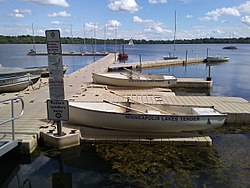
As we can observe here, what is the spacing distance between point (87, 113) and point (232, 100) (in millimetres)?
6277

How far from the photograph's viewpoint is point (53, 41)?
5.93 meters

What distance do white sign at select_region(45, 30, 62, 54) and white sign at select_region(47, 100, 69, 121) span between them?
1151 mm

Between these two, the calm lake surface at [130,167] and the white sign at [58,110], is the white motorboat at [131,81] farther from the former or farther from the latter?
the white sign at [58,110]

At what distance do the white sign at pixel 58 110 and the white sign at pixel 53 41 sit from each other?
115cm

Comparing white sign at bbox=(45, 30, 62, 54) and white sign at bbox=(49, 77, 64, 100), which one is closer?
white sign at bbox=(45, 30, 62, 54)

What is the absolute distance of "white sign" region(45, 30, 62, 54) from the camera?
5.84 m

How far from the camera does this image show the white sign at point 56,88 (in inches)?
244

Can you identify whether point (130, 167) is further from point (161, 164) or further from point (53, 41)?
point (53, 41)

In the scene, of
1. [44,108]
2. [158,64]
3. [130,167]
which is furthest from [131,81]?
[158,64]

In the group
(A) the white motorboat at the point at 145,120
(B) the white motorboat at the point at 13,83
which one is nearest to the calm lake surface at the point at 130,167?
(A) the white motorboat at the point at 145,120

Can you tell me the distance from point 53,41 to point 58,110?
155cm

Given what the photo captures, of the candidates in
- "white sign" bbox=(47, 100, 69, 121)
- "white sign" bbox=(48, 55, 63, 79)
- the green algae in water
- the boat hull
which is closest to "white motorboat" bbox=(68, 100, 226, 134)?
the green algae in water

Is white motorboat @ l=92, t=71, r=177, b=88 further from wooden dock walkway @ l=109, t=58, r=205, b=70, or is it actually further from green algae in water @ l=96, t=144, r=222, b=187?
wooden dock walkway @ l=109, t=58, r=205, b=70

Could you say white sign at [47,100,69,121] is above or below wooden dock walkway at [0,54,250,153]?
above
